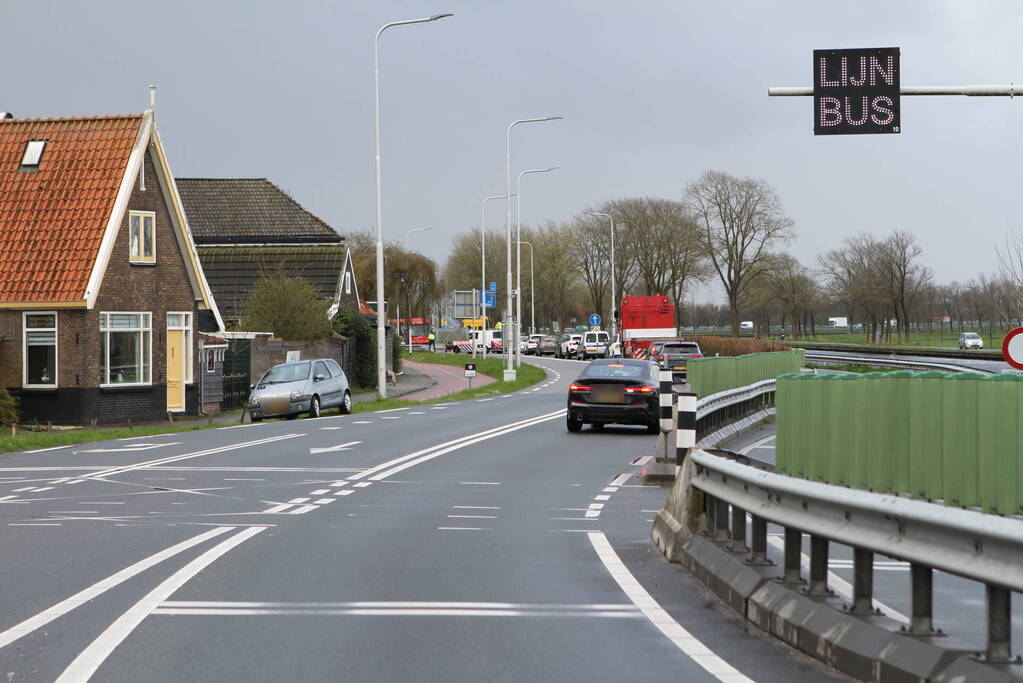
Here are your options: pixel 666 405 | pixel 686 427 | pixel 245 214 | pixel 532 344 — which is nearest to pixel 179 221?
pixel 666 405

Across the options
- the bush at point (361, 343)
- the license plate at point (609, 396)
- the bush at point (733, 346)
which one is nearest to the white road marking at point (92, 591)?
the license plate at point (609, 396)

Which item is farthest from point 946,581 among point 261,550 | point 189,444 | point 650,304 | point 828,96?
point 650,304

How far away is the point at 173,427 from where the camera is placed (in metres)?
28.6

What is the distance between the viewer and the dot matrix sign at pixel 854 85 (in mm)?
19109

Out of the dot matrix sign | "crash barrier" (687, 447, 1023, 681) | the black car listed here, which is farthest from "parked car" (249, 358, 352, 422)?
"crash barrier" (687, 447, 1023, 681)

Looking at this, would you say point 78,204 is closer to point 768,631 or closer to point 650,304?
point 768,631

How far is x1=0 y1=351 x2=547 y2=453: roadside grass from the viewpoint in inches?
889

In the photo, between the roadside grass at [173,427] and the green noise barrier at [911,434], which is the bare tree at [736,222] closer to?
the roadside grass at [173,427]

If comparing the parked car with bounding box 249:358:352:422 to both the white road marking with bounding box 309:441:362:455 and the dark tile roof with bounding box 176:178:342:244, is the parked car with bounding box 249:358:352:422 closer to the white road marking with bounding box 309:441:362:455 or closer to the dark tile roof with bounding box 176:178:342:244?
the white road marking with bounding box 309:441:362:455

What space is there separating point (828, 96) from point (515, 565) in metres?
11.5

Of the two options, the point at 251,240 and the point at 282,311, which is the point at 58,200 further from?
the point at 251,240

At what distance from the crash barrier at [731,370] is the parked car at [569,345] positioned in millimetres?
62268

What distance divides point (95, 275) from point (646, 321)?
1568 inches

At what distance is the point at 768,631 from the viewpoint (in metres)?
7.21
